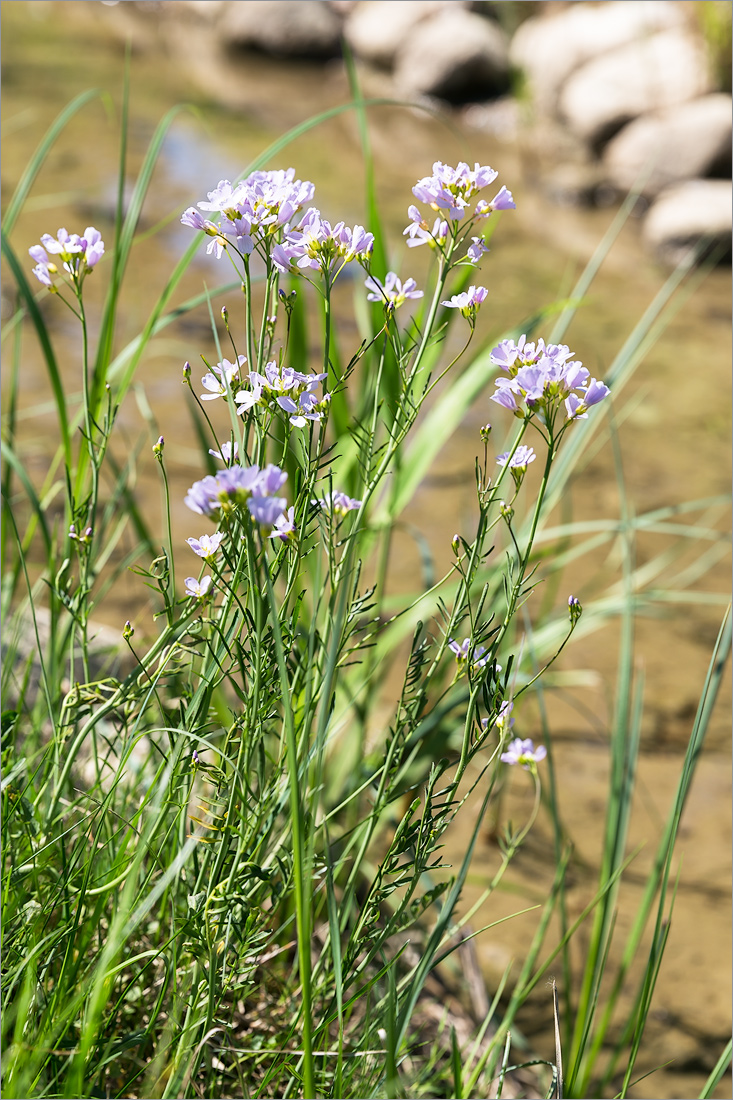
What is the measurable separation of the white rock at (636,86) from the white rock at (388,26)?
1861mm

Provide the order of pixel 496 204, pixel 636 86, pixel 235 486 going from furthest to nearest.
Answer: pixel 636 86, pixel 496 204, pixel 235 486

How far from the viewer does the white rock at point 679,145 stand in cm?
527

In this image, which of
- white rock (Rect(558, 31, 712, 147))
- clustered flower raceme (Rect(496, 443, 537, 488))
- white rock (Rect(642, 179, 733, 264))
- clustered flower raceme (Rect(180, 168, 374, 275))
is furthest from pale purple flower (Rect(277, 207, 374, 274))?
white rock (Rect(558, 31, 712, 147))

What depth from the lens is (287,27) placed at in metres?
7.84

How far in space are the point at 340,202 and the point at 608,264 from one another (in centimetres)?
146

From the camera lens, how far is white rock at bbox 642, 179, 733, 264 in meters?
4.67

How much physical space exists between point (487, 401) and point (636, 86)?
375 cm

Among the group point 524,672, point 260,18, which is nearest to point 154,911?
point 524,672

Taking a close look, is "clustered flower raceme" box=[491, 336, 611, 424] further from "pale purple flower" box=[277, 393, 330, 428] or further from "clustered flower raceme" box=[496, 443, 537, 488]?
"pale purple flower" box=[277, 393, 330, 428]

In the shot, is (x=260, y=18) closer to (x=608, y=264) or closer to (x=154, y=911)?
(x=608, y=264)

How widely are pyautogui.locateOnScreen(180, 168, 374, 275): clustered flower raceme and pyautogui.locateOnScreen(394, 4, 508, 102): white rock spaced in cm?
706

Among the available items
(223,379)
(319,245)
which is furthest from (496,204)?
(223,379)

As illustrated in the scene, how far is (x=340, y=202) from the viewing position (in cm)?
500

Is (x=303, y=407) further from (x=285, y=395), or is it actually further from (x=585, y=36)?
(x=585, y=36)
